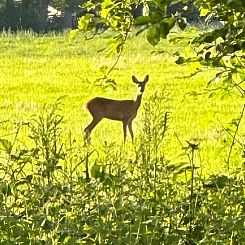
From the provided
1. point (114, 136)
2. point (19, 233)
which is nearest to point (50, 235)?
point (19, 233)

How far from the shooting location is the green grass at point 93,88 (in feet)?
28.6

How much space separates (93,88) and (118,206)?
2389 millimetres

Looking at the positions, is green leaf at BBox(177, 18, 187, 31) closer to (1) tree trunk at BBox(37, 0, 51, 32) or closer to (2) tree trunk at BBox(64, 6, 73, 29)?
(1) tree trunk at BBox(37, 0, 51, 32)

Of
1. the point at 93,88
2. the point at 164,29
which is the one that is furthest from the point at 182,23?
the point at 93,88

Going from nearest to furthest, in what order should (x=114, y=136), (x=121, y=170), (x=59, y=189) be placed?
(x=59, y=189) → (x=121, y=170) → (x=114, y=136)

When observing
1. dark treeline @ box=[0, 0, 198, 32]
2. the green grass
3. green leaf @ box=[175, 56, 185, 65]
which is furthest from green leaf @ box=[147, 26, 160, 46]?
dark treeline @ box=[0, 0, 198, 32]

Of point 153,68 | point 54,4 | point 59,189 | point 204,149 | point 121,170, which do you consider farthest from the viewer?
point 54,4

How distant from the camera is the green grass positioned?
28.6 feet

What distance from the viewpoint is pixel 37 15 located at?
36.8m

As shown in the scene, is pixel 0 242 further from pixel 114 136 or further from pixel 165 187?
pixel 114 136

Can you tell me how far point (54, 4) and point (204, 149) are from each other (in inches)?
1309

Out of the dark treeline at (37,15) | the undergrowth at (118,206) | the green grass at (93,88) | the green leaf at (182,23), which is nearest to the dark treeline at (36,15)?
the dark treeline at (37,15)

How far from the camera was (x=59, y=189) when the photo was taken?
10.6ft

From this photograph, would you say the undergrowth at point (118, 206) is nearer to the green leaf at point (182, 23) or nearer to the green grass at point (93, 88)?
the green leaf at point (182, 23)
